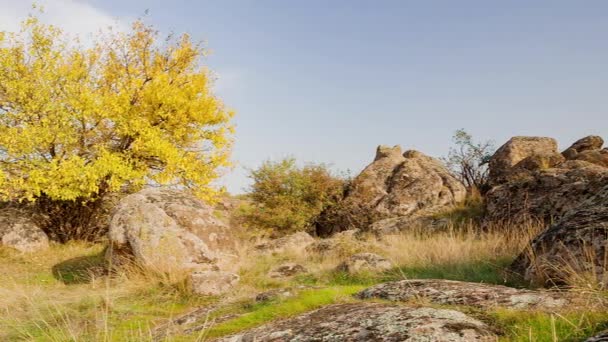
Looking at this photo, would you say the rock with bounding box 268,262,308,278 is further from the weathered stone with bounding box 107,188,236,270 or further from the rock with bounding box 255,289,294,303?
the rock with bounding box 255,289,294,303

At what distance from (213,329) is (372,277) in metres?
5.36

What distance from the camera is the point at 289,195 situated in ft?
88.8

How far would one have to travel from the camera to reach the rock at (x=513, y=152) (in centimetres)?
2122

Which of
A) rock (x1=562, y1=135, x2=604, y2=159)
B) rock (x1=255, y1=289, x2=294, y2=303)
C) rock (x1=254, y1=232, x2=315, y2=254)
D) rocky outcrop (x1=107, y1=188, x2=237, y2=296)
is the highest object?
rock (x1=562, y1=135, x2=604, y2=159)

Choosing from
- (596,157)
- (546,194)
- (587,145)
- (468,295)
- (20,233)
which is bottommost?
(468,295)

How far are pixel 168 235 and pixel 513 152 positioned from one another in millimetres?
16231

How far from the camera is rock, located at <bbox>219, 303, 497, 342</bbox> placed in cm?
358

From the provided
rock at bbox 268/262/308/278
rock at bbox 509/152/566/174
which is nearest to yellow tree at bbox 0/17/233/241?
rock at bbox 268/262/308/278

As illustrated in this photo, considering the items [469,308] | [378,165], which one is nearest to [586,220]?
[469,308]

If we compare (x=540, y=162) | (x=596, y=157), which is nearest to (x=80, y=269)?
(x=540, y=162)

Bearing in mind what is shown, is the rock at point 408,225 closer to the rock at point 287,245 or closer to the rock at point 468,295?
the rock at point 287,245

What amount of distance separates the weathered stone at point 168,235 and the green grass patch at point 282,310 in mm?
5239

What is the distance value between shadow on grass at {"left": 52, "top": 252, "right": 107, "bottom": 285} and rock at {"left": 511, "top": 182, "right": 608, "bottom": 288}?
11.0m

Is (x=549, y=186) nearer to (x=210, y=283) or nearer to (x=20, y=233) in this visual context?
(x=210, y=283)
